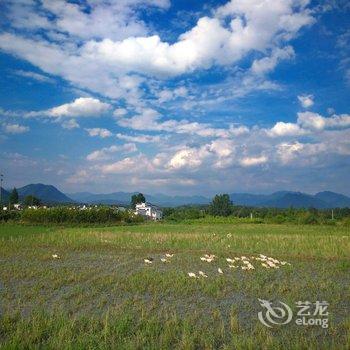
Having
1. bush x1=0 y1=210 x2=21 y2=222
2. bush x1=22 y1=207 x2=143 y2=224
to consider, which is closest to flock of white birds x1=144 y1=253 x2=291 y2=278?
bush x1=22 y1=207 x2=143 y2=224

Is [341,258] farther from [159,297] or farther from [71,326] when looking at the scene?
[71,326]

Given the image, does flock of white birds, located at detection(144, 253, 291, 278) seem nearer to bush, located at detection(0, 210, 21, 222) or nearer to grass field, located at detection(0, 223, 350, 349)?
grass field, located at detection(0, 223, 350, 349)

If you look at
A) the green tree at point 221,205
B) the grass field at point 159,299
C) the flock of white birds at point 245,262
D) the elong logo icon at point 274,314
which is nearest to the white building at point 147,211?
the green tree at point 221,205

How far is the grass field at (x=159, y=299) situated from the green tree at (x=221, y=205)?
64.8 m

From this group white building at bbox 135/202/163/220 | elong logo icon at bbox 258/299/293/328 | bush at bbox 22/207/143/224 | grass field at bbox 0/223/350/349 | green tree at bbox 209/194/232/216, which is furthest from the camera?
white building at bbox 135/202/163/220

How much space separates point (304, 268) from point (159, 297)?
698 cm

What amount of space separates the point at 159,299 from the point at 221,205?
74.9 meters

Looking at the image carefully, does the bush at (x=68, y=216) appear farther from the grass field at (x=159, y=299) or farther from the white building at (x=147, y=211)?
the white building at (x=147, y=211)

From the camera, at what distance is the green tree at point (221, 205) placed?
8338 centimetres

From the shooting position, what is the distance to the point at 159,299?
9.81m

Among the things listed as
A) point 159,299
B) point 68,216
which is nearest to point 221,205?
point 68,216

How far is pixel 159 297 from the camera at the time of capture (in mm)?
9984

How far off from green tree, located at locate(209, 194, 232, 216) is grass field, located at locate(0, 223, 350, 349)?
64.8 metres

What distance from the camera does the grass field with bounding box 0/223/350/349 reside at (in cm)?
689
